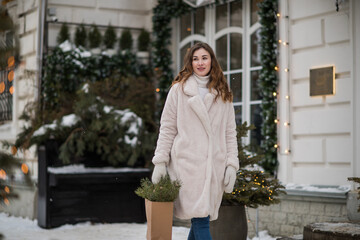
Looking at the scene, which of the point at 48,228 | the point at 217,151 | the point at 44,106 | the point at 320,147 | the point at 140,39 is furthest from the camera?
the point at 140,39

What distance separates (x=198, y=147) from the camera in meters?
4.05

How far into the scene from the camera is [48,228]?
7898mm

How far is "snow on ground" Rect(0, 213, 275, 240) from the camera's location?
7020 mm

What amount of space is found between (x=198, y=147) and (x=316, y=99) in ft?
10.5

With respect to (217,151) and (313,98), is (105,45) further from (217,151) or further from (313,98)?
(217,151)

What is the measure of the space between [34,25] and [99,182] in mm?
3073

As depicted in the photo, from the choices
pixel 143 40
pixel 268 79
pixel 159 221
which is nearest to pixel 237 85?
pixel 268 79

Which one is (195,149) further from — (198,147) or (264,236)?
(264,236)

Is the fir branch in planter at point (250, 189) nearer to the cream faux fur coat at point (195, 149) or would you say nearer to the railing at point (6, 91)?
the cream faux fur coat at point (195, 149)

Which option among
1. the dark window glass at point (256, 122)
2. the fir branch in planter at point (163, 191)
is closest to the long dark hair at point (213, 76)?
the fir branch in planter at point (163, 191)

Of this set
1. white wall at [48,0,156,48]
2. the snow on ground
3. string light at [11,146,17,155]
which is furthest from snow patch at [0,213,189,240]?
string light at [11,146,17,155]

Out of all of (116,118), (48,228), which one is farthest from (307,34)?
(48,228)

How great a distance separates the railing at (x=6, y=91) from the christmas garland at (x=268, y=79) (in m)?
3.21

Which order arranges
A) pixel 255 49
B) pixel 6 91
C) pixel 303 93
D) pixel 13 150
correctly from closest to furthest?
pixel 13 150, pixel 6 91, pixel 303 93, pixel 255 49
